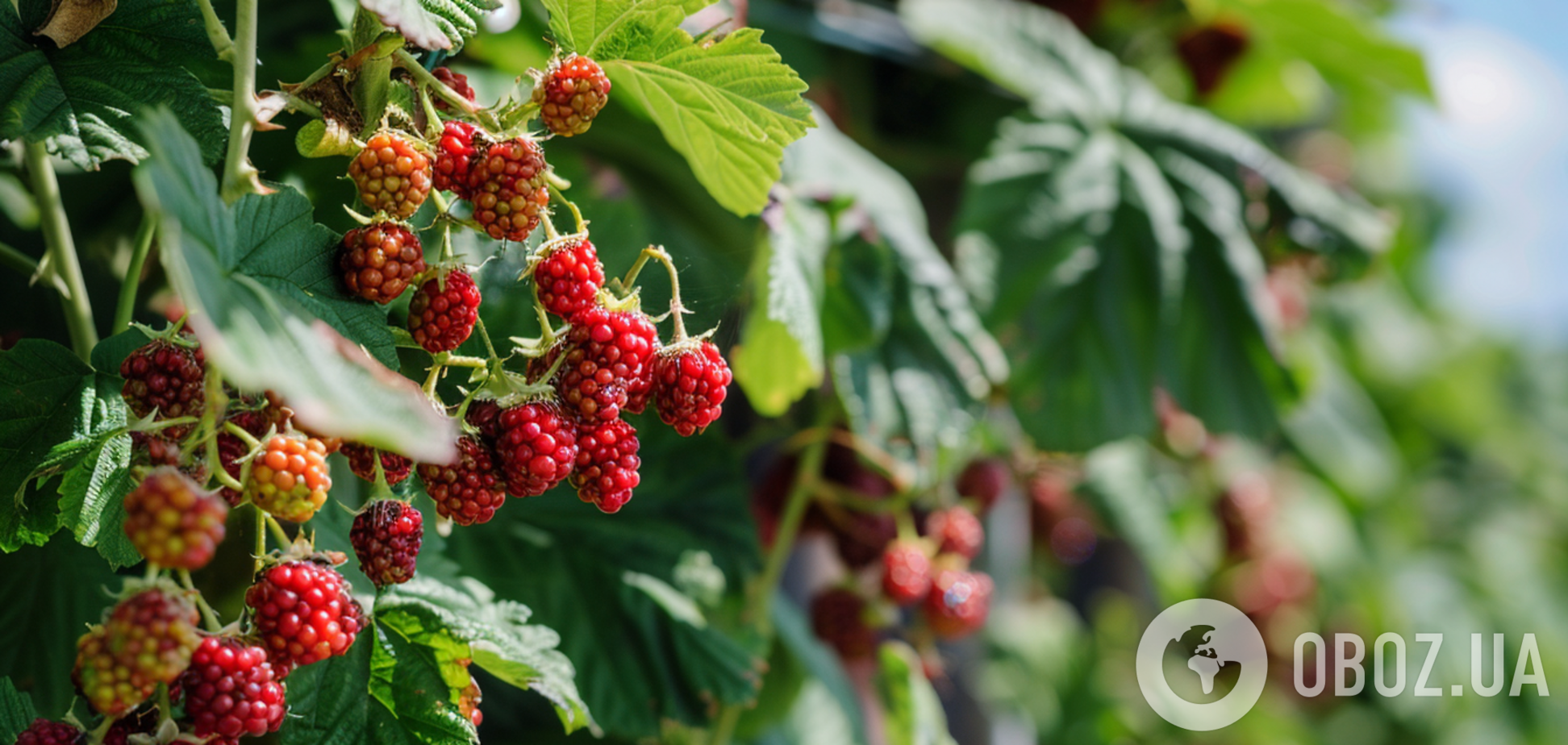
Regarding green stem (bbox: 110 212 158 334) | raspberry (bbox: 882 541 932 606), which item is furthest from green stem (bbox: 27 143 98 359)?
raspberry (bbox: 882 541 932 606)

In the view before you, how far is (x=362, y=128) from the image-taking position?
11.5 inches

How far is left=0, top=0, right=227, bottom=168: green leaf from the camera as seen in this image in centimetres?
30

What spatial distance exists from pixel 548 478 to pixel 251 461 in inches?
2.9

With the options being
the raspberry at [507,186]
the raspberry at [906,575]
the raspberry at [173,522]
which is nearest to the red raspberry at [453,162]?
the raspberry at [507,186]

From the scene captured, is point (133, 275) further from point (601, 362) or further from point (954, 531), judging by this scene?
point (954, 531)

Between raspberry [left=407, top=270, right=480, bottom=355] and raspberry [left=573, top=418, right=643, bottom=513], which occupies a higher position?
raspberry [left=407, top=270, right=480, bottom=355]

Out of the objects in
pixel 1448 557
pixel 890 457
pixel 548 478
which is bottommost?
pixel 1448 557

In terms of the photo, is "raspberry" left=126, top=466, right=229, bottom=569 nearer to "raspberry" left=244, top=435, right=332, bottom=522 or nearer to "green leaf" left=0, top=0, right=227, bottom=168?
"raspberry" left=244, top=435, right=332, bottom=522

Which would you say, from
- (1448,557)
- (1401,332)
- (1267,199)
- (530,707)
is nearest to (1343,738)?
(1448,557)

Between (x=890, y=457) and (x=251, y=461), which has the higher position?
(x=251, y=461)

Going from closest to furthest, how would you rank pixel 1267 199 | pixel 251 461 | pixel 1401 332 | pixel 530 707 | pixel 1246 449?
1. pixel 251 461
2. pixel 530 707
3. pixel 1267 199
4. pixel 1246 449
5. pixel 1401 332

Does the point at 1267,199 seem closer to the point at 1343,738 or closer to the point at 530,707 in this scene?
the point at 530,707

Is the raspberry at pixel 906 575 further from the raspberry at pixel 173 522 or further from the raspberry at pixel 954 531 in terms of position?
the raspberry at pixel 173 522

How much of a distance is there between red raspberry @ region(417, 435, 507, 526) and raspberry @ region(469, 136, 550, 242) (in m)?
0.06
